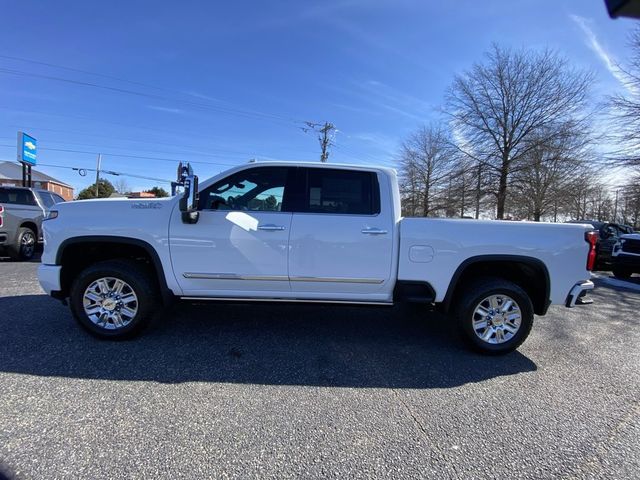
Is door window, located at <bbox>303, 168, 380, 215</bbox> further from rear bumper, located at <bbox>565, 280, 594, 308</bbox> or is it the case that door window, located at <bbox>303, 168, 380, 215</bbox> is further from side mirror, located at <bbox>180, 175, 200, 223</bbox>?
rear bumper, located at <bbox>565, 280, 594, 308</bbox>

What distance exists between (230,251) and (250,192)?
69 cm

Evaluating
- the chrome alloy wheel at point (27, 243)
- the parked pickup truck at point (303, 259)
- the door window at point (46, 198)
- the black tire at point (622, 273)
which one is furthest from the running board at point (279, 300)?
the black tire at point (622, 273)

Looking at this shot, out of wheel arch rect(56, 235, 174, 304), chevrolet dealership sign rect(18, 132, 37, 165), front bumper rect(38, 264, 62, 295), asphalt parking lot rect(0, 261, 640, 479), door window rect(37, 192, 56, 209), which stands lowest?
asphalt parking lot rect(0, 261, 640, 479)

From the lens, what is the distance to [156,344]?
13.0 ft

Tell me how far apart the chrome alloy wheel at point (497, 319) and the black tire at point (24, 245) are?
400 inches

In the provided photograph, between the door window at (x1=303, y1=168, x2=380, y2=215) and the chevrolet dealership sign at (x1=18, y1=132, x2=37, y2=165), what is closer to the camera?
the door window at (x1=303, y1=168, x2=380, y2=215)

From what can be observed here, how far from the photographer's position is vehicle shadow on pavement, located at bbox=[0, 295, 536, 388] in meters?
3.37

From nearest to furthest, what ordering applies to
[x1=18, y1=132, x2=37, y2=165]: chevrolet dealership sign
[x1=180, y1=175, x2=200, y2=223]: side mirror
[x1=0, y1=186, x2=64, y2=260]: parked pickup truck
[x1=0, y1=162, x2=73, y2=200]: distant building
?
[x1=180, y1=175, x2=200, y2=223]: side mirror
[x1=0, y1=186, x2=64, y2=260]: parked pickup truck
[x1=18, y1=132, x2=37, y2=165]: chevrolet dealership sign
[x1=0, y1=162, x2=73, y2=200]: distant building

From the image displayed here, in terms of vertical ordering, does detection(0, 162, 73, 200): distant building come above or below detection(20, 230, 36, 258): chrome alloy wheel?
above

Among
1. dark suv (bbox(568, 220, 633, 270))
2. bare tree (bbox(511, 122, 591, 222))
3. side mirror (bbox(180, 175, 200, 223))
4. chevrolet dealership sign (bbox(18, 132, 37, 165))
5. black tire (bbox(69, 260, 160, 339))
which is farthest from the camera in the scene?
bare tree (bbox(511, 122, 591, 222))

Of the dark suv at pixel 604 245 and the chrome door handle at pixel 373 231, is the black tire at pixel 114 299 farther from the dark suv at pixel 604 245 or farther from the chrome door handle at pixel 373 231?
the dark suv at pixel 604 245

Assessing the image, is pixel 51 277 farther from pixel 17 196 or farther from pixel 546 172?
pixel 546 172

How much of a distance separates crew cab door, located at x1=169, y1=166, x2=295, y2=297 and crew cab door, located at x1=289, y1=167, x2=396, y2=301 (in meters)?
0.16

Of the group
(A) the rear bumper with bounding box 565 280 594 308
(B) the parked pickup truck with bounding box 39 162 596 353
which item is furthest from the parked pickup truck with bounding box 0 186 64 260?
(A) the rear bumper with bounding box 565 280 594 308
